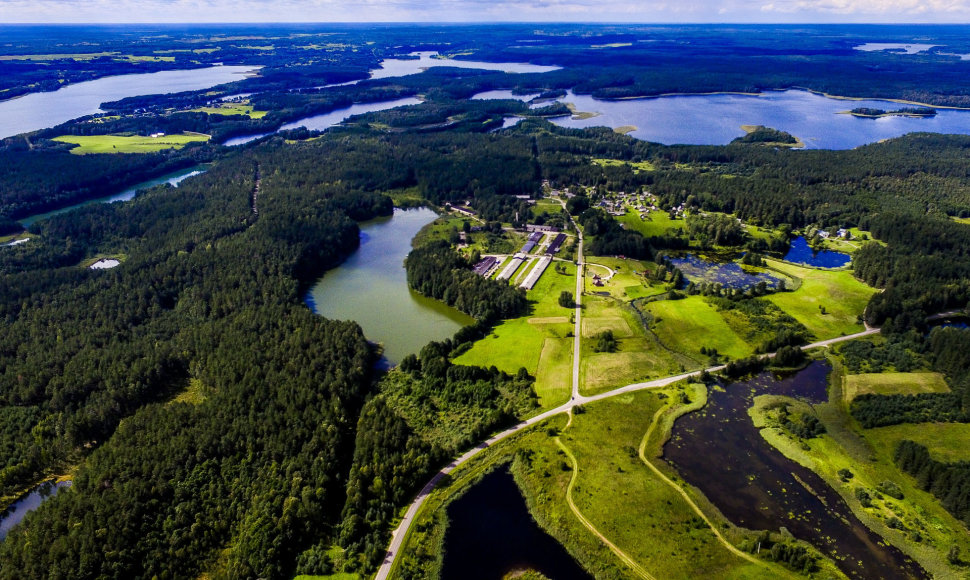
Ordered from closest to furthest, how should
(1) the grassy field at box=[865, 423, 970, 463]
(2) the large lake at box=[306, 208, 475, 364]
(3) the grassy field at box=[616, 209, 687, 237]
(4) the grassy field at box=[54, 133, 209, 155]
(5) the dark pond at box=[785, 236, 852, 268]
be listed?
(1) the grassy field at box=[865, 423, 970, 463] < (2) the large lake at box=[306, 208, 475, 364] < (5) the dark pond at box=[785, 236, 852, 268] < (3) the grassy field at box=[616, 209, 687, 237] < (4) the grassy field at box=[54, 133, 209, 155]

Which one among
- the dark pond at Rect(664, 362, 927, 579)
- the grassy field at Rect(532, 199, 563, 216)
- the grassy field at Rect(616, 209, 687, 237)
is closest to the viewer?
the dark pond at Rect(664, 362, 927, 579)

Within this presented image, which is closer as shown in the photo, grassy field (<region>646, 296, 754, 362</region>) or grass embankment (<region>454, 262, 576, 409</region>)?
grass embankment (<region>454, 262, 576, 409</region>)

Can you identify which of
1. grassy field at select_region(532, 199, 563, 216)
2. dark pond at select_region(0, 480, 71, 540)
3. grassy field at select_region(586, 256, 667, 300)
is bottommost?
dark pond at select_region(0, 480, 71, 540)

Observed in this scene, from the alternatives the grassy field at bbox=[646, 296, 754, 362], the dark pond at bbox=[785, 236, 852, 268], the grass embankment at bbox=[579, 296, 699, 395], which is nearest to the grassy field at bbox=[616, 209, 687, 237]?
the dark pond at bbox=[785, 236, 852, 268]

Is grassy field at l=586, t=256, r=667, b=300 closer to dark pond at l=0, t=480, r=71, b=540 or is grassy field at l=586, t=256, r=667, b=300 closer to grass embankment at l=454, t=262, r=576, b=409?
grass embankment at l=454, t=262, r=576, b=409

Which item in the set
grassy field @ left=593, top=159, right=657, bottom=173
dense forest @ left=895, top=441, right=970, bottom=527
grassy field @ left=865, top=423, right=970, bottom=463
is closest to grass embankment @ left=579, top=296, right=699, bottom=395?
grassy field @ left=865, top=423, right=970, bottom=463

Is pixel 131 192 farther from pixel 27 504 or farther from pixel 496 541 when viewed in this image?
pixel 496 541

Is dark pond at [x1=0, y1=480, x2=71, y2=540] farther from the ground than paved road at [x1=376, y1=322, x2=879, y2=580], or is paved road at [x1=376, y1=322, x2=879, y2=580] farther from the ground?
paved road at [x1=376, y1=322, x2=879, y2=580]
